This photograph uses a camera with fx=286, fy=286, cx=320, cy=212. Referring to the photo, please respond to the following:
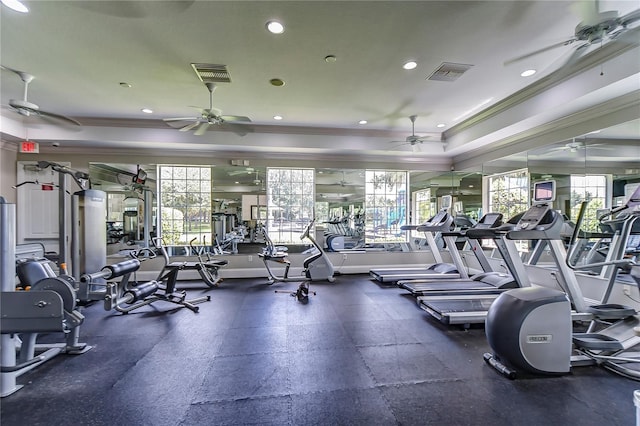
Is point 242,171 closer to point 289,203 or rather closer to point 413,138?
point 289,203

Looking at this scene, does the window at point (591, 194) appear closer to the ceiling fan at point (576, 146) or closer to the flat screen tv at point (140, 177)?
the ceiling fan at point (576, 146)

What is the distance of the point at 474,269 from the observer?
6.62 meters

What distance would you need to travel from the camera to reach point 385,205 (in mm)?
7117

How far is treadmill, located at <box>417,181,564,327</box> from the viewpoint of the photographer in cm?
320

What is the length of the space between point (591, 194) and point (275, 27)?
5.02m

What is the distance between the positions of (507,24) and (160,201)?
6515mm

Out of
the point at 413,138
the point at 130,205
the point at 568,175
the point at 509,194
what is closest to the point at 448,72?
the point at 413,138

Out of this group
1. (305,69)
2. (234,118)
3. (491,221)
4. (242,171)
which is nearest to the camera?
(305,69)

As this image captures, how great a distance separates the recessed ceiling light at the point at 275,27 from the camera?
2.72 meters

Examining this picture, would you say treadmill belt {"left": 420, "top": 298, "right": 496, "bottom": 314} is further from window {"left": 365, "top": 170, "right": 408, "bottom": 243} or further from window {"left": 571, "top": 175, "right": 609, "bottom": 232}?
window {"left": 365, "top": 170, "right": 408, "bottom": 243}

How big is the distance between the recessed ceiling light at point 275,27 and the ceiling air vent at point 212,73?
0.98 m

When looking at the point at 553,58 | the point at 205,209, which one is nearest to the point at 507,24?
the point at 553,58

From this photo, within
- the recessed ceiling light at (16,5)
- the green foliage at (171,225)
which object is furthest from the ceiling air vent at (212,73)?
the green foliage at (171,225)

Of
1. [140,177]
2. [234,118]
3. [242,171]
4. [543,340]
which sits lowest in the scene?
[543,340]
